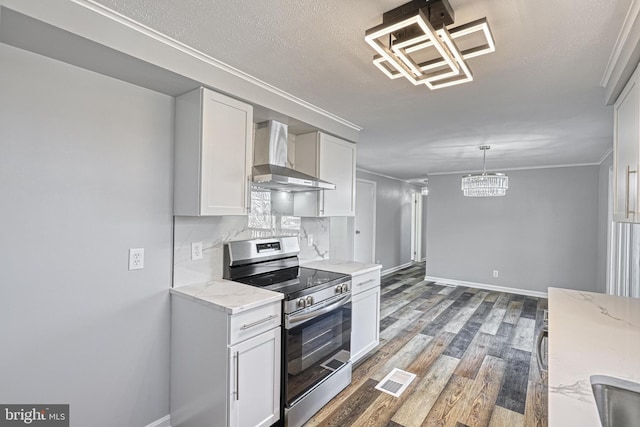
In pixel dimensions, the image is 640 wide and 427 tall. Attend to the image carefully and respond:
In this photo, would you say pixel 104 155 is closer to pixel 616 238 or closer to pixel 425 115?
pixel 425 115

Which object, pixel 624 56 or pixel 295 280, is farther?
pixel 295 280

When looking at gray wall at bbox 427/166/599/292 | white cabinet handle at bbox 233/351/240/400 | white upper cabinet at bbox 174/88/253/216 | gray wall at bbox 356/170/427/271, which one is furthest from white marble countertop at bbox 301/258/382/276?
gray wall at bbox 427/166/599/292

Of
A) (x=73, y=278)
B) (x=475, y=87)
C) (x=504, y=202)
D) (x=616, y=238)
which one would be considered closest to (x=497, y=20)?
(x=475, y=87)

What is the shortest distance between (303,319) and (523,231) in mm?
4946

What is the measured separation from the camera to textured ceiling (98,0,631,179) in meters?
1.33

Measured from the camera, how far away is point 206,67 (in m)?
1.80

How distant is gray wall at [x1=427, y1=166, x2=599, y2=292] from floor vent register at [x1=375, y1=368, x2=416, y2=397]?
3.82 m

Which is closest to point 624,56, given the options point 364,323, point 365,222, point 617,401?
point 617,401

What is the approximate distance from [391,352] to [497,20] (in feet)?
9.45

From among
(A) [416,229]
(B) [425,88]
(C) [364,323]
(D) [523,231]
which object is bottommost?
(C) [364,323]

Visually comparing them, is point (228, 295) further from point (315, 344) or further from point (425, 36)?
point (425, 36)

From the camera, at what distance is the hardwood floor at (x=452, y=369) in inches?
86.7

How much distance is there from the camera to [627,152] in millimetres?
1622

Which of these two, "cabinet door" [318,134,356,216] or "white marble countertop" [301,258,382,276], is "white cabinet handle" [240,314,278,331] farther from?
"cabinet door" [318,134,356,216]
